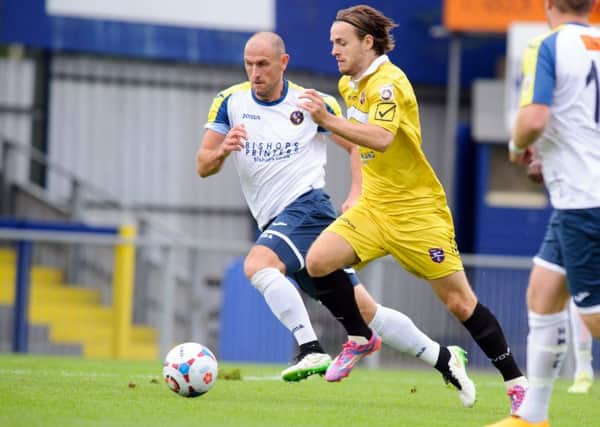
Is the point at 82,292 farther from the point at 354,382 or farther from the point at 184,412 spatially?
the point at 184,412

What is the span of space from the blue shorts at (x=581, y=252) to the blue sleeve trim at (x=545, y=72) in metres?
0.54

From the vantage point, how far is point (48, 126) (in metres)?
20.2

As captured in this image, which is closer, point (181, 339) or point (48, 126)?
point (181, 339)

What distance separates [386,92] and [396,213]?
2.48ft

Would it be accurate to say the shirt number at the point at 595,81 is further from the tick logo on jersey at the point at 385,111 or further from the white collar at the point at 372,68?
the white collar at the point at 372,68

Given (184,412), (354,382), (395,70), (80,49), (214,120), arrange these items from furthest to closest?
1. (80,49)
2. (354,382)
3. (214,120)
4. (395,70)
5. (184,412)

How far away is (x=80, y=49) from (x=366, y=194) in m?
12.5

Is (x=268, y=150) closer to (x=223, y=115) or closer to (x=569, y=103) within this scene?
(x=223, y=115)

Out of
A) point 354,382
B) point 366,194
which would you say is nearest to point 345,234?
point 366,194

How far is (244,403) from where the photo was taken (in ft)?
25.5

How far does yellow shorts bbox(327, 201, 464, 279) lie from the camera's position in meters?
7.85

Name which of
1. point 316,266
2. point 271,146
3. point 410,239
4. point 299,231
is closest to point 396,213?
point 410,239

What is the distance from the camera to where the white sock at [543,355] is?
616 cm

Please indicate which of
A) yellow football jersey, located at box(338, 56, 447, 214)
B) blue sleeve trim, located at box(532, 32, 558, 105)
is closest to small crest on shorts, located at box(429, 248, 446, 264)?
yellow football jersey, located at box(338, 56, 447, 214)
